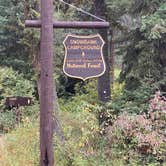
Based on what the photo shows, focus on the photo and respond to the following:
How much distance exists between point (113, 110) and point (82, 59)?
4.39m

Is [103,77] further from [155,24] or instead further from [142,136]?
[142,136]

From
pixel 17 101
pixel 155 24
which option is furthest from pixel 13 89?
pixel 155 24

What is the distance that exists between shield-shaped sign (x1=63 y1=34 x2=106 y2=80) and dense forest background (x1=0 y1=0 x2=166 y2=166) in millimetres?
2189

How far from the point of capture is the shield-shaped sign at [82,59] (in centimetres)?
615

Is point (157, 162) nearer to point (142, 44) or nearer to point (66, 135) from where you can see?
point (66, 135)

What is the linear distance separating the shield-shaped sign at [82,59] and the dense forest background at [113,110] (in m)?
2.19

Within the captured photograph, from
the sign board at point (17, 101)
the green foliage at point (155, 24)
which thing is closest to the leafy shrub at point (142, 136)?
the green foliage at point (155, 24)

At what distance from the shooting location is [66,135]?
31.2 feet

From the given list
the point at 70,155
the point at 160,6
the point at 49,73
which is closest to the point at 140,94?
the point at 160,6

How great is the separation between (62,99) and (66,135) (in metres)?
9.36

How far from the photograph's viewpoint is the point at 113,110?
10.4 meters

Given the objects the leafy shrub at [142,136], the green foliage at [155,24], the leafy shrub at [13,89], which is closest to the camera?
the leafy shrub at [142,136]

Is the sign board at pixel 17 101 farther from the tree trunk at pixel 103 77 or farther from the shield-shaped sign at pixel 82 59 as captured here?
the shield-shaped sign at pixel 82 59

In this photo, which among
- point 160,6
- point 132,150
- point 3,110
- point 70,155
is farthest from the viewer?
point 3,110
